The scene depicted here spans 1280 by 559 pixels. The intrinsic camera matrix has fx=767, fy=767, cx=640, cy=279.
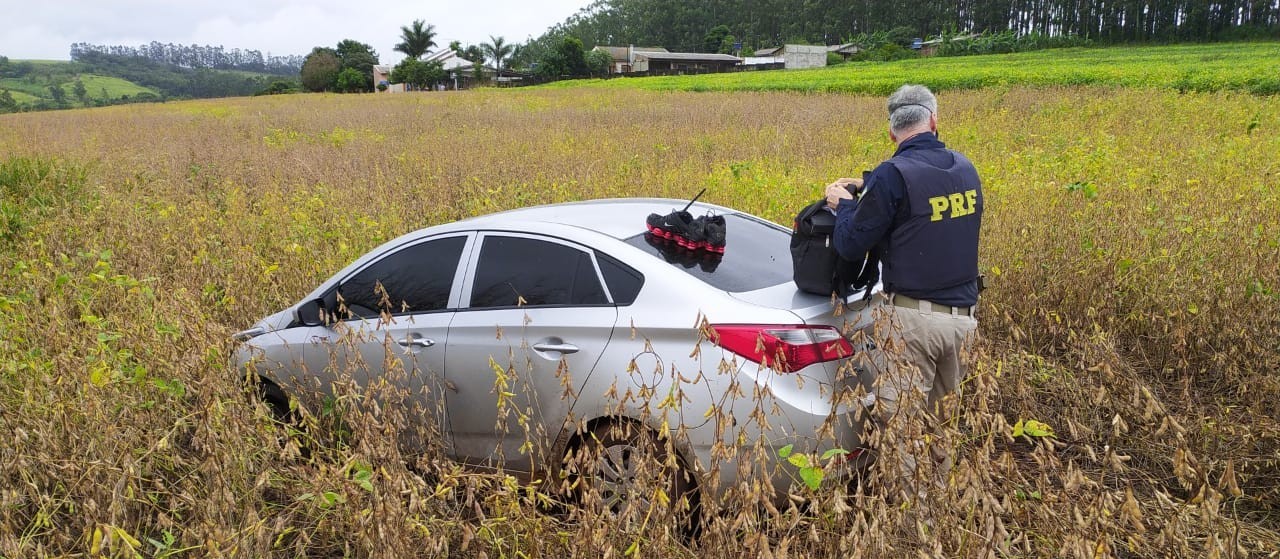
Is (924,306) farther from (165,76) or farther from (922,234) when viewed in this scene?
(165,76)

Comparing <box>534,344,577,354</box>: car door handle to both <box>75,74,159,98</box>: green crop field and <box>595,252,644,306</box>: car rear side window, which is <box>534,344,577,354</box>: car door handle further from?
<box>75,74,159,98</box>: green crop field

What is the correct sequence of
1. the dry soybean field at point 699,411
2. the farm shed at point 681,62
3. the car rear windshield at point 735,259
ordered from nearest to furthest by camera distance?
the dry soybean field at point 699,411 → the car rear windshield at point 735,259 → the farm shed at point 681,62

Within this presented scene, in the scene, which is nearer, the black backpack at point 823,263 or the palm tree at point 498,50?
the black backpack at point 823,263

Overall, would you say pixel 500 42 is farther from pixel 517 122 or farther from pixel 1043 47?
pixel 517 122

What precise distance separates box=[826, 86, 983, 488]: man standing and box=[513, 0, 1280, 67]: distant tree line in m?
62.6

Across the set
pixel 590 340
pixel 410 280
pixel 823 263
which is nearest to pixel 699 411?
pixel 590 340

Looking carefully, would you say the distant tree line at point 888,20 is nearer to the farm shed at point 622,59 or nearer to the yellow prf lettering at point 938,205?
the farm shed at point 622,59

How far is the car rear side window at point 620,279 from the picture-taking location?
129 inches

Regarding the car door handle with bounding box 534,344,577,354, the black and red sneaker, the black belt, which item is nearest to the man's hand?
the black belt

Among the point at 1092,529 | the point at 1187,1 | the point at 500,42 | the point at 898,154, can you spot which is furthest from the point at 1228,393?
the point at 500,42

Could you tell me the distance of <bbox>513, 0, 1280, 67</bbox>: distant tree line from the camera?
60.8m

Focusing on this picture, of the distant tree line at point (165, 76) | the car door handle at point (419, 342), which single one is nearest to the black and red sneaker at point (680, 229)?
the car door handle at point (419, 342)

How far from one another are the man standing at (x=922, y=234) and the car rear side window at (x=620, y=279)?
34.5 inches

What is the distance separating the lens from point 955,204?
10.9 ft
